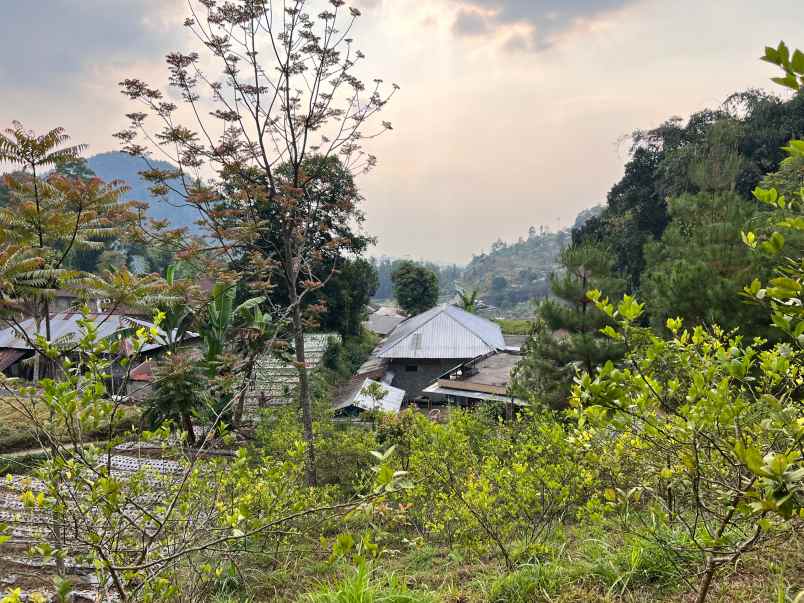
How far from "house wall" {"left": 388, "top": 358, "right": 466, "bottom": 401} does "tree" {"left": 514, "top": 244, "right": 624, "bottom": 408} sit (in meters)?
10.8

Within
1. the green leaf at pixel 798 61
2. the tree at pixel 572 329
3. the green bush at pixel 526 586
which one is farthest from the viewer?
the tree at pixel 572 329

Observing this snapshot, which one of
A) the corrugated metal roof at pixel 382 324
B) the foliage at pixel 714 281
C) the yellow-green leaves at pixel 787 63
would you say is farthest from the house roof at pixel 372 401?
the corrugated metal roof at pixel 382 324

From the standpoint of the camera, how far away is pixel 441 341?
23.7 m

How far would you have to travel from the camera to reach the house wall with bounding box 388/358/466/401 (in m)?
23.3

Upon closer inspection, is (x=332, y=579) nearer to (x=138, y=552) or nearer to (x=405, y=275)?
(x=138, y=552)

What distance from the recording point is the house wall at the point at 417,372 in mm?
23266

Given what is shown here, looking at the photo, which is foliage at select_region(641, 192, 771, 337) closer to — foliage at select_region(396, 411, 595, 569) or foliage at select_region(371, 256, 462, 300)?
foliage at select_region(396, 411, 595, 569)

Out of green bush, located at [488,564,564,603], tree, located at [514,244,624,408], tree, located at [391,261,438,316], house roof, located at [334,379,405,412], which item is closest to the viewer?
A: green bush, located at [488,564,564,603]

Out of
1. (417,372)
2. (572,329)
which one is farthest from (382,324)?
(572,329)

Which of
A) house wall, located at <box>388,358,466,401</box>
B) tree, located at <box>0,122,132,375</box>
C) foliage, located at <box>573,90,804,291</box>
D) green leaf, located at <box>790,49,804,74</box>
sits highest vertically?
foliage, located at <box>573,90,804,291</box>

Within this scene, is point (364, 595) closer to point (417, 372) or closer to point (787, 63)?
point (787, 63)

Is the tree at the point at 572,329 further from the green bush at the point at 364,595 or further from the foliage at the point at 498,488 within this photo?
the green bush at the point at 364,595

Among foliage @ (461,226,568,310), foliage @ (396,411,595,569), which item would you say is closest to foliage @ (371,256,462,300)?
foliage @ (461,226,568,310)

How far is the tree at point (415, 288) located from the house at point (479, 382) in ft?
41.8
